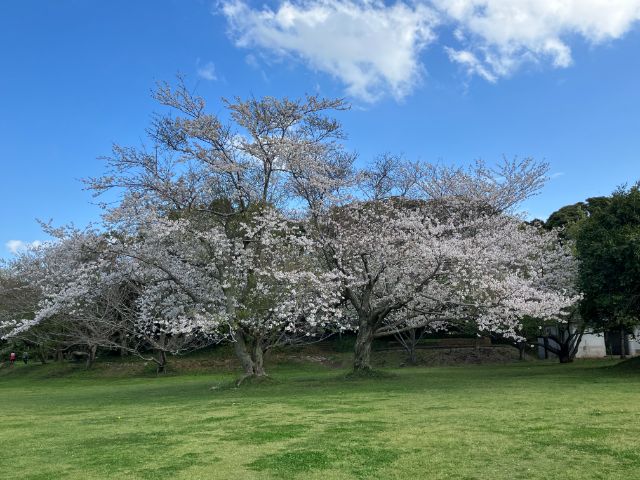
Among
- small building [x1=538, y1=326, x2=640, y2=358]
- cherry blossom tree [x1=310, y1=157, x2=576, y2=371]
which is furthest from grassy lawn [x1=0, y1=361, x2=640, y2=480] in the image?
small building [x1=538, y1=326, x2=640, y2=358]

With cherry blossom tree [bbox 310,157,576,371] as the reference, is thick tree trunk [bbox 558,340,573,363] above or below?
below

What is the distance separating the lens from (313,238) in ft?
60.6

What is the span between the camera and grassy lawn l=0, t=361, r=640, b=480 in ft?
20.7

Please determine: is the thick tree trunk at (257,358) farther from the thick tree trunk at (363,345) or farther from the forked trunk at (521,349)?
the forked trunk at (521,349)

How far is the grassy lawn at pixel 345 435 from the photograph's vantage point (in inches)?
249

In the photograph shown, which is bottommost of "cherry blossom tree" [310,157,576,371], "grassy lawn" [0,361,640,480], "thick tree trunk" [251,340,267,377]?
"grassy lawn" [0,361,640,480]

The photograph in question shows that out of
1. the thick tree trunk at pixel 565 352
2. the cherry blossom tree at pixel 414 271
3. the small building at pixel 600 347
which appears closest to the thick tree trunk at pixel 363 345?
the cherry blossom tree at pixel 414 271

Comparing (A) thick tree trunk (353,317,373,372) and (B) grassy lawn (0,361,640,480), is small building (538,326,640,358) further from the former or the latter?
(B) grassy lawn (0,361,640,480)

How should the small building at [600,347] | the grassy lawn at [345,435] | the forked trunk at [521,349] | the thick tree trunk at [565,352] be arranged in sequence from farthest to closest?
the small building at [600,347]
the forked trunk at [521,349]
the thick tree trunk at [565,352]
the grassy lawn at [345,435]

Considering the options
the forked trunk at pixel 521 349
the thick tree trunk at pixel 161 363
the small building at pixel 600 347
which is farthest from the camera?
the small building at pixel 600 347

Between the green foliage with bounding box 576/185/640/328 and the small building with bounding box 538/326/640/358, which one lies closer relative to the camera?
the green foliage with bounding box 576/185/640/328

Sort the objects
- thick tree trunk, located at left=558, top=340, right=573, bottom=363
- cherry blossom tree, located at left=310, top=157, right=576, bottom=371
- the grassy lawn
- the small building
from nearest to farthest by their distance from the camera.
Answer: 1. the grassy lawn
2. cherry blossom tree, located at left=310, top=157, right=576, bottom=371
3. thick tree trunk, located at left=558, top=340, right=573, bottom=363
4. the small building

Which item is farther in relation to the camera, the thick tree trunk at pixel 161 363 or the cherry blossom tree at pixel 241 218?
the thick tree trunk at pixel 161 363

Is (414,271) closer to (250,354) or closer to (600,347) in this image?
(250,354)
